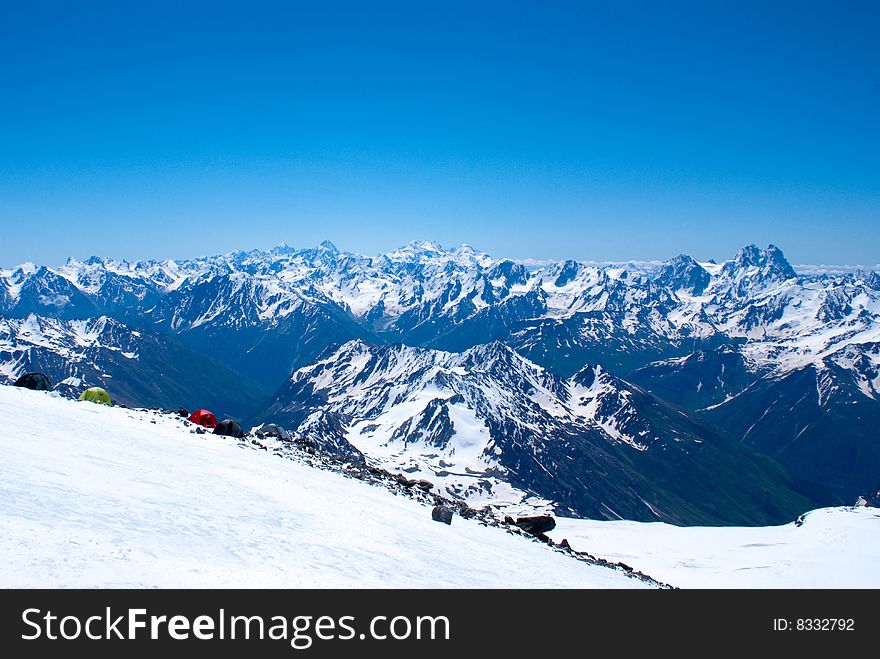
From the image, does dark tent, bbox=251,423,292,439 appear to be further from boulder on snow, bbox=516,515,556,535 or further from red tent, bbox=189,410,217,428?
boulder on snow, bbox=516,515,556,535

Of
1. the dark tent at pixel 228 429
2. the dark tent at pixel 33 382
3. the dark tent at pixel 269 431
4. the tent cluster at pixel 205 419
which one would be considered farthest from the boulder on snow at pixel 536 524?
the dark tent at pixel 33 382

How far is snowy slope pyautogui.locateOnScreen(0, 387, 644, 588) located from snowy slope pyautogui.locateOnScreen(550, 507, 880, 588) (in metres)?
23.9

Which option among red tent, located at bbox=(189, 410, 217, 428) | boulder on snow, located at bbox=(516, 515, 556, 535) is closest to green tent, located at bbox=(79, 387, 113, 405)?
red tent, located at bbox=(189, 410, 217, 428)

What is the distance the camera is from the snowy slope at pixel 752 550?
50.6 m

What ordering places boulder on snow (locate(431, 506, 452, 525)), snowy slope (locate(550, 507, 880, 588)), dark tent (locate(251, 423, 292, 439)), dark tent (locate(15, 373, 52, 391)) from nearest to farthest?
boulder on snow (locate(431, 506, 452, 525)) → dark tent (locate(251, 423, 292, 439)) → dark tent (locate(15, 373, 52, 391)) → snowy slope (locate(550, 507, 880, 588))

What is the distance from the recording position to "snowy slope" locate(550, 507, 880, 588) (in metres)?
50.6

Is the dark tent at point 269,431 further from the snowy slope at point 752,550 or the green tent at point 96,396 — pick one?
the snowy slope at point 752,550

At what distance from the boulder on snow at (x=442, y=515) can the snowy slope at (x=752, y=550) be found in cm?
2285
